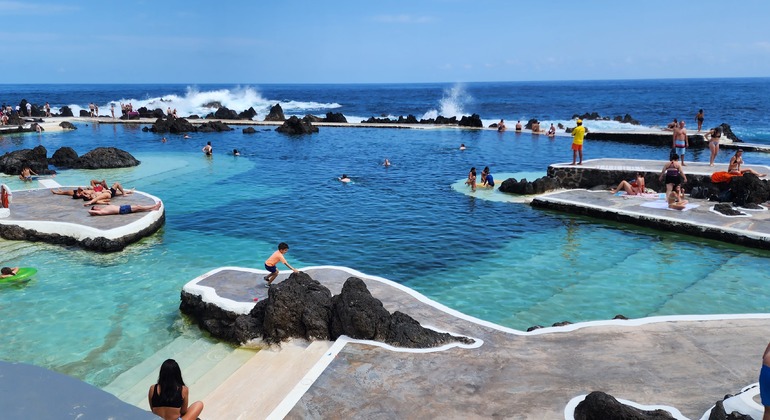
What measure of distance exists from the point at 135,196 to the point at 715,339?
19.5 metres

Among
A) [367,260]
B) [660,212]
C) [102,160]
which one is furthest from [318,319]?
[102,160]

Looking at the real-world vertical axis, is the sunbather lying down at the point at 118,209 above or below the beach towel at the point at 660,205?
above

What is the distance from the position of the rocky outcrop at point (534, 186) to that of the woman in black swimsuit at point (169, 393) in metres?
19.4

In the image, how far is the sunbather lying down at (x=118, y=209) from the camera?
59.2 feet

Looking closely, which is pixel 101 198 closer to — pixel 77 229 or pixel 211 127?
pixel 77 229

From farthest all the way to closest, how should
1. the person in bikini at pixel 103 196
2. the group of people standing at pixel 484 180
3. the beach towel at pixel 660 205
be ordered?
the group of people standing at pixel 484 180
the person in bikini at pixel 103 196
the beach towel at pixel 660 205

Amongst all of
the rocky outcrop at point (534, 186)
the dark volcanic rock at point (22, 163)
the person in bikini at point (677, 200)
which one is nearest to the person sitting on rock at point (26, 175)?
the dark volcanic rock at point (22, 163)

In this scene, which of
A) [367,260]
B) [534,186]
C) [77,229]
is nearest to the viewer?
[367,260]

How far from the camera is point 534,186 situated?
23.6m

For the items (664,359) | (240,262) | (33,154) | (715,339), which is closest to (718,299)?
(715,339)

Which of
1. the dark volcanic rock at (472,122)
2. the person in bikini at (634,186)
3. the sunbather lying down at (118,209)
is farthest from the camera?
the dark volcanic rock at (472,122)

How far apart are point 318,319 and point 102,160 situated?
2613 centimetres

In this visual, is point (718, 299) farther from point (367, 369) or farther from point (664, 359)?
point (367, 369)

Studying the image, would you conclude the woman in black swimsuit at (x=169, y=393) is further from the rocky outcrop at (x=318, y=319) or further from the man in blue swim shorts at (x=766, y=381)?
the man in blue swim shorts at (x=766, y=381)
